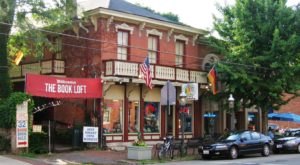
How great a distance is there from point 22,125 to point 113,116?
Answer: 7.19 meters

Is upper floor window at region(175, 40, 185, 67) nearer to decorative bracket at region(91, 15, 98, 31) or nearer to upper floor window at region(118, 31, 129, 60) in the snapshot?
upper floor window at region(118, 31, 129, 60)

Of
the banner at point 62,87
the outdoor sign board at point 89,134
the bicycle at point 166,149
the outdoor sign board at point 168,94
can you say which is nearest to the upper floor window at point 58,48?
the banner at point 62,87

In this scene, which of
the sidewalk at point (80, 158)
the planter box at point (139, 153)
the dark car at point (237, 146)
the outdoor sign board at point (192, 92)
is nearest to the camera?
the sidewalk at point (80, 158)

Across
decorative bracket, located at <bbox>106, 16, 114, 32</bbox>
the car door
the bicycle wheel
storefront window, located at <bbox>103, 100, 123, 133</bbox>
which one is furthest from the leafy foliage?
the bicycle wheel

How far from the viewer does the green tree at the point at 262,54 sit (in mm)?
30703

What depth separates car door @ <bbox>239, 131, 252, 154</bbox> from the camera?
25.7m

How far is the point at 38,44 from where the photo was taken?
27.1m

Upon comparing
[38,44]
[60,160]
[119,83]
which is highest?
[38,44]

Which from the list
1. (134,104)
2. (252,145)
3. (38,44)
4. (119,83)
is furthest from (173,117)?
(38,44)

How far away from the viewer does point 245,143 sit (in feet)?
84.9

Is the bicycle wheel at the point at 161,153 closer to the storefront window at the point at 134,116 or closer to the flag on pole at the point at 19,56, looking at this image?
the storefront window at the point at 134,116

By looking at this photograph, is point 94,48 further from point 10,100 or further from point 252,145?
point 252,145

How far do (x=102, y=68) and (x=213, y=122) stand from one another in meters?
12.3

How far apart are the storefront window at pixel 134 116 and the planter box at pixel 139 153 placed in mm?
6452
